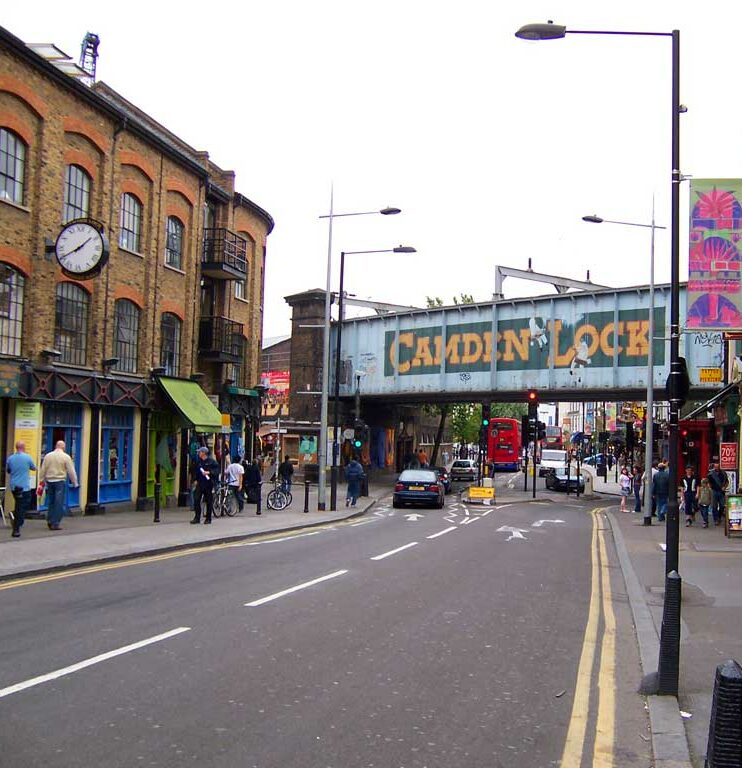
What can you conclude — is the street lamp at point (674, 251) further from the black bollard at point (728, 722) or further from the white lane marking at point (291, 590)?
the white lane marking at point (291, 590)

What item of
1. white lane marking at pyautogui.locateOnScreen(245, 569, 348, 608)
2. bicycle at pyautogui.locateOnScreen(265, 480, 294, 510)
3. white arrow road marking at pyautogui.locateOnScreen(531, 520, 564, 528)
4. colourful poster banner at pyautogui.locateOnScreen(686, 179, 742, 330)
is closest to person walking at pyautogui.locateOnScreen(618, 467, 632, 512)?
white arrow road marking at pyautogui.locateOnScreen(531, 520, 564, 528)

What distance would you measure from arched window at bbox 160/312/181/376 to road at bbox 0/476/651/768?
13454mm

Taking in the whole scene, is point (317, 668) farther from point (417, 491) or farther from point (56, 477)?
point (417, 491)

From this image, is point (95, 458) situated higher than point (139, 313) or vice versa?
point (139, 313)

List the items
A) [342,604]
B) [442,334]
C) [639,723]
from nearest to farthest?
[639,723], [342,604], [442,334]

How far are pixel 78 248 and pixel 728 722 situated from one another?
18.4 metres

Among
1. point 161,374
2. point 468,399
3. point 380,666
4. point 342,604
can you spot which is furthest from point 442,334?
point 380,666

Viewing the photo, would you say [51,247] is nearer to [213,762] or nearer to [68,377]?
Result: [68,377]

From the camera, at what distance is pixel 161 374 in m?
25.9

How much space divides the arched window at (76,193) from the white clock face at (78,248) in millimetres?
1478

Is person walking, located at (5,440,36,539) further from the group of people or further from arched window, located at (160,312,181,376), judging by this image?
the group of people

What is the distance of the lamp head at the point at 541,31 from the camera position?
29.8 ft

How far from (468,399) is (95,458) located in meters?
26.2

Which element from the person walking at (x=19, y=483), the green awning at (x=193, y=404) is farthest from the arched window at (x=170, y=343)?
the person walking at (x=19, y=483)
